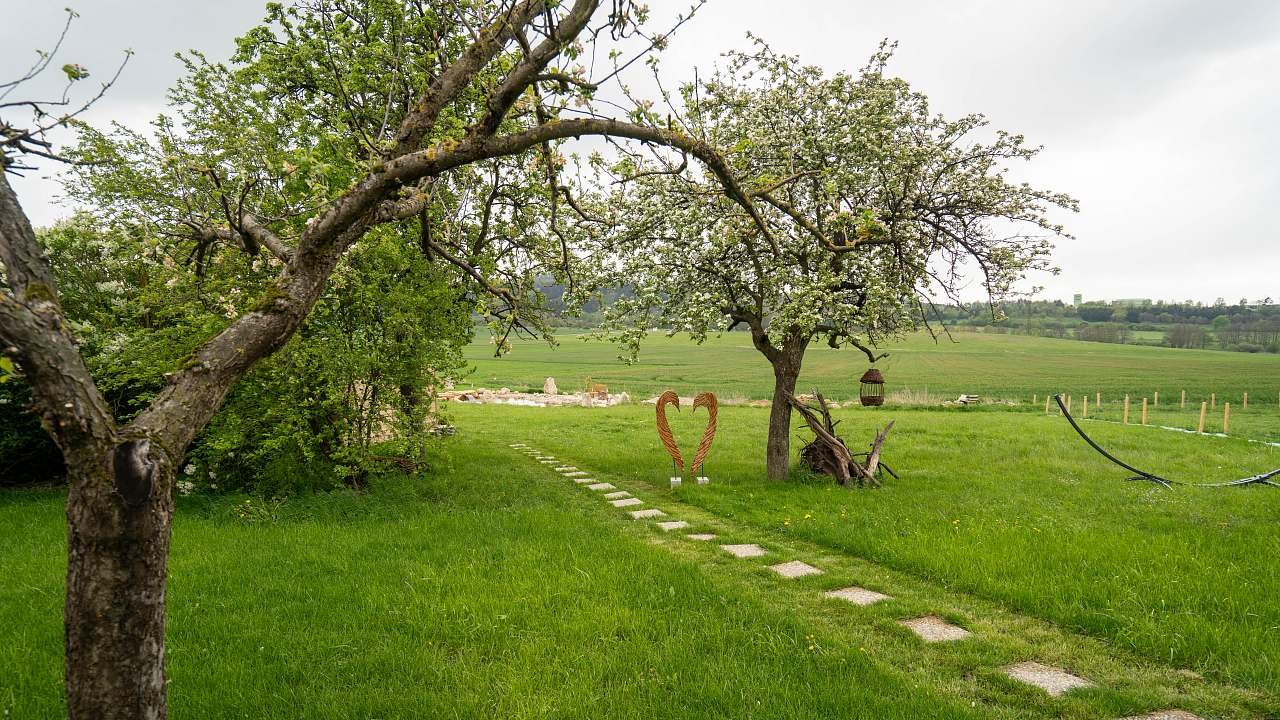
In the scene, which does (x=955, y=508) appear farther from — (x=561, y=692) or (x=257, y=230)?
(x=257, y=230)

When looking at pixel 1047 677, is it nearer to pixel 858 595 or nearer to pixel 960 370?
pixel 858 595

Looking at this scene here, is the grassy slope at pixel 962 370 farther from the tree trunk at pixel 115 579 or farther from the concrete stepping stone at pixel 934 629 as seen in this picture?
the tree trunk at pixel 115 579

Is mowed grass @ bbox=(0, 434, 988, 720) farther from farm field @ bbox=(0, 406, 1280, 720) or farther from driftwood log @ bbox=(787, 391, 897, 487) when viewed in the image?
driftwood log @ bbox=(787, 391, 897, 487)

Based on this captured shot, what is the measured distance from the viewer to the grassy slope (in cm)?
4541

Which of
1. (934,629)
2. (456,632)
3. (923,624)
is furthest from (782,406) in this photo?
(456,632)

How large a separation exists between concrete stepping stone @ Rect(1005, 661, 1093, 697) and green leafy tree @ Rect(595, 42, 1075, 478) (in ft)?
19.0

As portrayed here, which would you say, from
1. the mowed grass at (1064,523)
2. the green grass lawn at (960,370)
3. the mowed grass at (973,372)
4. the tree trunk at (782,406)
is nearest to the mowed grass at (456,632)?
the mowed grass at (1064,523)

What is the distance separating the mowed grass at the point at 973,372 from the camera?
42.0m

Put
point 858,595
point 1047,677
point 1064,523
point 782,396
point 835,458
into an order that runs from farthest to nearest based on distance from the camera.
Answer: point 835,458 < point 782,396 < point 1064,523 < point 858,595 < point 1047,677

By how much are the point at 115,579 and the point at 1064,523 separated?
10.3 meters

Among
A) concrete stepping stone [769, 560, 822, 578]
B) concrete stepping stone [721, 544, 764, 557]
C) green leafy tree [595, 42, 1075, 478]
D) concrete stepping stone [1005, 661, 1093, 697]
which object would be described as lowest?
concrete stepping stone [721, 544, 764, 557]

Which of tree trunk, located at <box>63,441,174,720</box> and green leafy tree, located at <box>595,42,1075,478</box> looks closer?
tree trunk, located at <box>63,441,174,720</box>

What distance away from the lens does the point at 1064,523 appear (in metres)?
8.66

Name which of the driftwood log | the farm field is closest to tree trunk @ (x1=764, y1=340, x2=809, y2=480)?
the driftwood log
